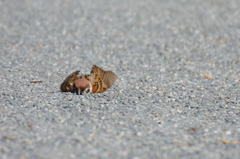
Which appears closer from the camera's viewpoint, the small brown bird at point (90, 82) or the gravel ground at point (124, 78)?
the gravel ground at point (124, 78)

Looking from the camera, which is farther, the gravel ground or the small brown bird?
the small brown bird

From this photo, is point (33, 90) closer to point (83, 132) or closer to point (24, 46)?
point (83, 132)

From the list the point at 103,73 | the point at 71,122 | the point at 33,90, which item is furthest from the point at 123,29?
the point at 71,122

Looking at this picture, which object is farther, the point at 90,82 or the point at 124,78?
the point at 124,78
